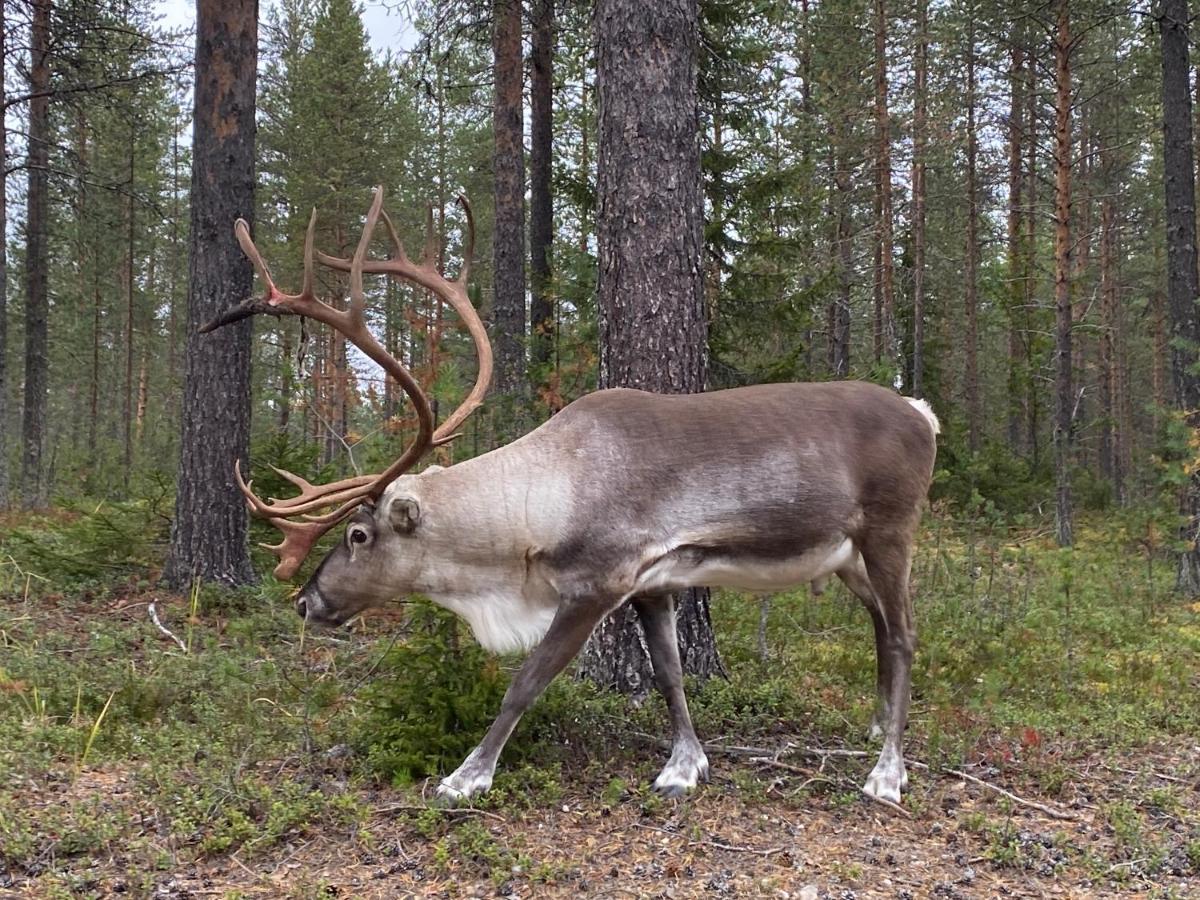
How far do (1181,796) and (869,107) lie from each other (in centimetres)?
1613

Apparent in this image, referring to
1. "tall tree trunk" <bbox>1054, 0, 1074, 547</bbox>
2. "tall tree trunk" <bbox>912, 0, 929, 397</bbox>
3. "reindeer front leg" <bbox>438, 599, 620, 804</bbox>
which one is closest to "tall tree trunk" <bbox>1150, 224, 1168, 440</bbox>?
"tall tree trunk" <bbox>912, 0, 929, 397</bbox>

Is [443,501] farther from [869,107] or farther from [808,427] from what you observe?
[869,107]

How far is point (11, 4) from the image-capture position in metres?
13.8

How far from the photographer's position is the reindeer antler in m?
4.31

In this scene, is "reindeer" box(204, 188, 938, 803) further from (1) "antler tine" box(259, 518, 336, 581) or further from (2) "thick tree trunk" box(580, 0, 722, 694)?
(2) "thick tree trunk" box(580, 0, 722, 694)

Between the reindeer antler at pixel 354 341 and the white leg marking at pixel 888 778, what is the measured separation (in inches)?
107

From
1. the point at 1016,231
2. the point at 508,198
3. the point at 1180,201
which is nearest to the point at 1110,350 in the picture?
the point at 1016,231

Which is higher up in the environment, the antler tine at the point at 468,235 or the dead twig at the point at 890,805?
the antler tine at the point at 468,235

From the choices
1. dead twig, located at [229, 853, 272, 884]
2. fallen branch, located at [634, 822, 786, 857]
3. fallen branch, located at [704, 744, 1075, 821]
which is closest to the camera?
dead twig, located at [229, 853, 272, 884]

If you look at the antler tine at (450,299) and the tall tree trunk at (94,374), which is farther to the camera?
the tall tree trunk at (94,374)

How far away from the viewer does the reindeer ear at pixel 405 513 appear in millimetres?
4605

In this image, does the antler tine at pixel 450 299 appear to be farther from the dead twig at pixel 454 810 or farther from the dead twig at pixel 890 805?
the dead twig at pixel 890 805

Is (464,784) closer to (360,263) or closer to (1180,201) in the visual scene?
(360,263)

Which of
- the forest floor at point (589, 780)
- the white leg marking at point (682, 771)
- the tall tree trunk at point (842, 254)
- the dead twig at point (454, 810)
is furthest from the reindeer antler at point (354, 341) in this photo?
the tall tree trunk at point (842, 254)
